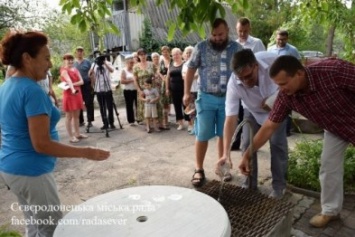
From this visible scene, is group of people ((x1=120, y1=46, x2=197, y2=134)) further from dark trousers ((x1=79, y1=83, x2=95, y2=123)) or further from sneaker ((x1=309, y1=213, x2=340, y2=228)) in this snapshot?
sneaker ((x1=309, y1=213, x2=340, y2=228))

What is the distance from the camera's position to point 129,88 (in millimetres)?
→ 7441

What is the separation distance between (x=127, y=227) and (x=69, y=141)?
195 inches

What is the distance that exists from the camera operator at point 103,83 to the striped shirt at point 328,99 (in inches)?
189

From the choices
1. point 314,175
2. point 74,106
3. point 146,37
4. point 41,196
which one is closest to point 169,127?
point 74,106

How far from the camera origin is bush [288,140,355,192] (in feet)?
12.1

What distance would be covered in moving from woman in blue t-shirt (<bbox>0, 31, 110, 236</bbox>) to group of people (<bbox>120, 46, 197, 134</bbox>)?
480 cm

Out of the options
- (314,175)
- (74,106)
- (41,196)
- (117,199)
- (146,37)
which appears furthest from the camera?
(146,37)

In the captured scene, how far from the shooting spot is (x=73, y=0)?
2.31m

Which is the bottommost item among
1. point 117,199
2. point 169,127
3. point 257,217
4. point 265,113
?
point 169,127

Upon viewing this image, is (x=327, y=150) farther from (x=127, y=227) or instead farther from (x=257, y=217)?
(x=127, y=227)

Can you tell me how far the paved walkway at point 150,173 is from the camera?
3.22 metres

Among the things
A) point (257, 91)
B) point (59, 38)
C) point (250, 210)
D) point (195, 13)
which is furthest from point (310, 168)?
point (59, 38)

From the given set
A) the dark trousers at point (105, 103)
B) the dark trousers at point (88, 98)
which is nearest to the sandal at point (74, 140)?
the dark trousers at point (105, 103)

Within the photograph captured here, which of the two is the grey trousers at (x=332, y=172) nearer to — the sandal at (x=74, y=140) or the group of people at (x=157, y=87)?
the group of people at (x=157, y=87)
